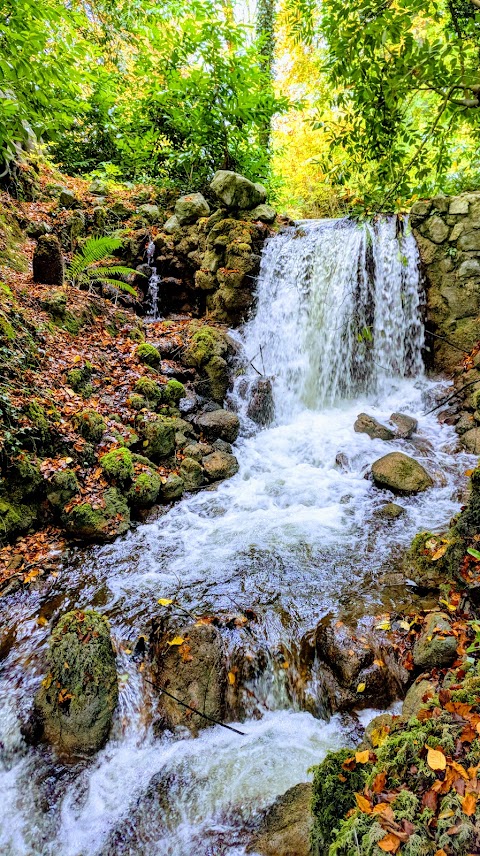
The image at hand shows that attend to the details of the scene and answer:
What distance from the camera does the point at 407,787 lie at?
1.41m

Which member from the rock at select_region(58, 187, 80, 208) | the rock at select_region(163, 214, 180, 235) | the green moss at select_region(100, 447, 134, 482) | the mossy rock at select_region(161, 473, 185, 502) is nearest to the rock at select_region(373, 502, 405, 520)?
the mossy rock at select_region(161, 473, 185, 502)

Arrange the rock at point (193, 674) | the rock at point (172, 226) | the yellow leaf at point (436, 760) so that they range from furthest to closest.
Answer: the rock at point (172, 226) < the rock at point (193, 674) < the yellow leaf at point (436, 760)

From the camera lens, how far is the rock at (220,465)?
6402mm

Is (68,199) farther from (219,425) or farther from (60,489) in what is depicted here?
(60,489)

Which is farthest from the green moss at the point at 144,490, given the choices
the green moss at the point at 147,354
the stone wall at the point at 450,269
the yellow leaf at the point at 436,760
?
the stone wall at the point at 450,269

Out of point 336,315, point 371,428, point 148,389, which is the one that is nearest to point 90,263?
point 148,389

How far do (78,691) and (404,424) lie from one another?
593cm

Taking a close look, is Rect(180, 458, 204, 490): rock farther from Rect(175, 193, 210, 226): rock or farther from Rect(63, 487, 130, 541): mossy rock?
Rect(175, 193, 210, 226): rock

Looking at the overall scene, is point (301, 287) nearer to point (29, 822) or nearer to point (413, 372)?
point (413, 372)

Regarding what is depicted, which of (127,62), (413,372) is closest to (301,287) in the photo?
(413,372)

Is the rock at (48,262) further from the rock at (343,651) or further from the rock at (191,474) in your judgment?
the rock at (343,651)

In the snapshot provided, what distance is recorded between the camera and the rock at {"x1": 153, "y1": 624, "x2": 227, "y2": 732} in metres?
3.09

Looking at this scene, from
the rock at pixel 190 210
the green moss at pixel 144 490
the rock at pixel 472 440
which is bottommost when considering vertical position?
the green moss at pixel 144 490

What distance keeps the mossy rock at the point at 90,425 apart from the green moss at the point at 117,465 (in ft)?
1.11
